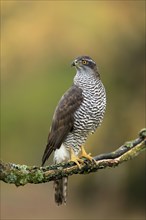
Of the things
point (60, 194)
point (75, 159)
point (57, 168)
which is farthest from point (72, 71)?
point (57, 168)

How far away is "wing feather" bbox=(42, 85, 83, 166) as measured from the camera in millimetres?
Answer: 5441

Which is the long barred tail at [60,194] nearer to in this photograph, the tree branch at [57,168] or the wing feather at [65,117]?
the wing feather at [65,117]

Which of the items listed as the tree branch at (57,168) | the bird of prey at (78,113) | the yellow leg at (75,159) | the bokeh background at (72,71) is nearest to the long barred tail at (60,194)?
the bird of prey at (78,113)

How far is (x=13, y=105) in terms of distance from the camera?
48.6ft

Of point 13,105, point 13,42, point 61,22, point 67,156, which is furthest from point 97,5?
point 67,156

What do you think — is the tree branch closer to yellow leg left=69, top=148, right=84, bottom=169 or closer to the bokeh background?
yellow leg left=69, top=148, right=84, bottom=169

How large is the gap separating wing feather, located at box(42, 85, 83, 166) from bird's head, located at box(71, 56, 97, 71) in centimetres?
26

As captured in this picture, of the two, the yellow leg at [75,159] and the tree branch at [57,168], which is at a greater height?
the yellow leg at [75,159]

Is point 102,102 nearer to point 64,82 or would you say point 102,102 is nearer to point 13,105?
point 64,82

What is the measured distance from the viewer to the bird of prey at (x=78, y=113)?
5.32 m

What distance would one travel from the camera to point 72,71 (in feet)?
43.4

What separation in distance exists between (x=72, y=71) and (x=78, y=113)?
773 centimetres

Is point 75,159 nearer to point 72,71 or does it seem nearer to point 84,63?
point 84,63

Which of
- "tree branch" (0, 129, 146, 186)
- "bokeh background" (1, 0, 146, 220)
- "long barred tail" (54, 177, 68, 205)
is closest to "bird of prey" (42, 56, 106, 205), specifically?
"long barred tail" (54, 177, 68, 205)
